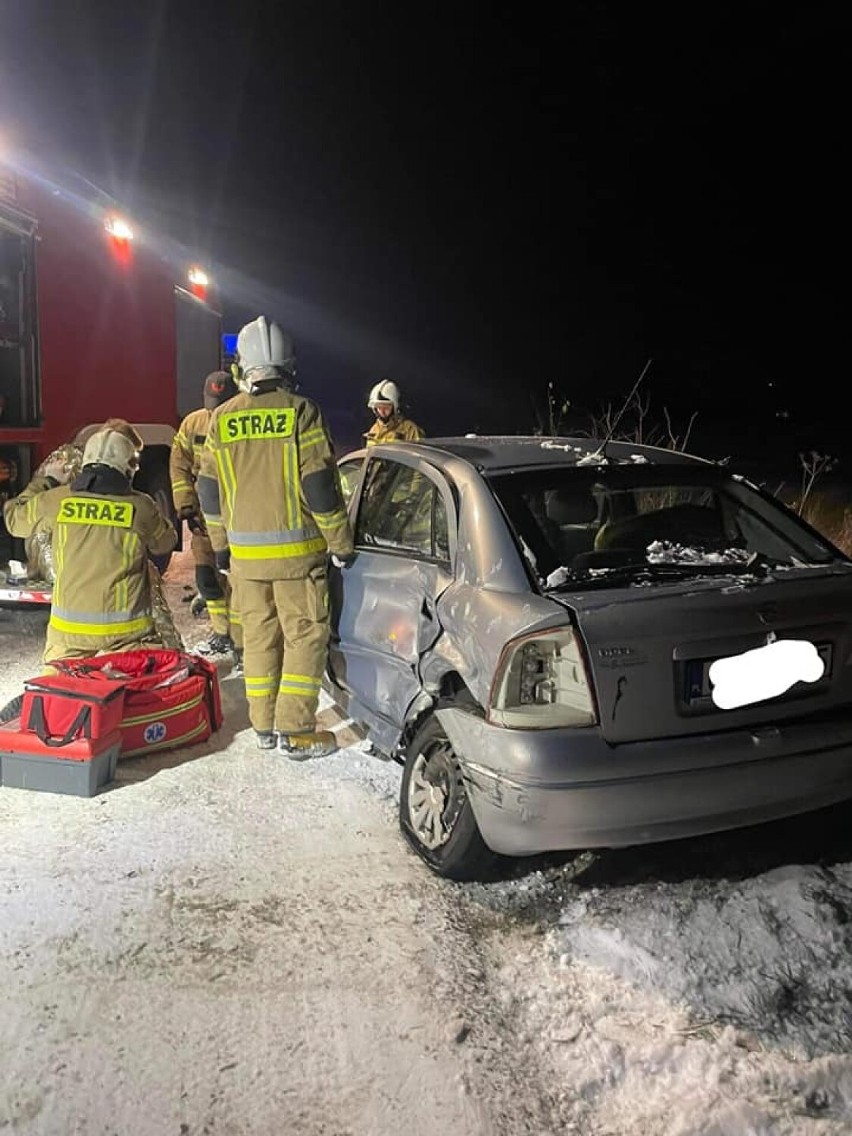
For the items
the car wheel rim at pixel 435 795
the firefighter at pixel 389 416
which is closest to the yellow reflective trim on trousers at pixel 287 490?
the car wheel rim at pixel 435 795

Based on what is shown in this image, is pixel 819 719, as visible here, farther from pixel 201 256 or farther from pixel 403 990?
pixel 201 256

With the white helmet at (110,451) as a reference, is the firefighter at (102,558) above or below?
below

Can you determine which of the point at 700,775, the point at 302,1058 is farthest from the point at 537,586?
the point at 302,1058

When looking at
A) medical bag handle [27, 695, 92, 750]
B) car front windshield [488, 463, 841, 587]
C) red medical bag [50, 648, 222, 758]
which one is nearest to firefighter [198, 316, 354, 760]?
red medical bag [50, 648, 222, 758]

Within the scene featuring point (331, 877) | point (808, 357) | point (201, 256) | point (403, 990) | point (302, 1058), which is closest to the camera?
point (302, 1058)

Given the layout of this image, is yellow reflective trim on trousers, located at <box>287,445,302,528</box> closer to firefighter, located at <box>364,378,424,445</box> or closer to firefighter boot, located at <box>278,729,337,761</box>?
firefighter boot, located at <box>278,729,337,761</box>

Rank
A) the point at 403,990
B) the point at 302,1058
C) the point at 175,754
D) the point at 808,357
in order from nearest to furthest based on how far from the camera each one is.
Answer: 1. the point at 302,1058
2. the point at 403,990
3. the point at 175,754
4. the point at 808,357

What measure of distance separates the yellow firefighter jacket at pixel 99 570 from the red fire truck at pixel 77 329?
5.44 feet

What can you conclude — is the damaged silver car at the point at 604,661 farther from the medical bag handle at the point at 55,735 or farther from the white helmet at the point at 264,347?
the medical bag handle at the point at 55,735

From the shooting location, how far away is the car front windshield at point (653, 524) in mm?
3264

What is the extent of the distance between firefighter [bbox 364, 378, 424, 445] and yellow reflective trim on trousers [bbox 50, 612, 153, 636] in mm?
2879

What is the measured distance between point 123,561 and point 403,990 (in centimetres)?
254

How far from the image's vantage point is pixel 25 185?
657 centimetres

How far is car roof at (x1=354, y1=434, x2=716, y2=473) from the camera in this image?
3.66 metres
